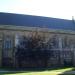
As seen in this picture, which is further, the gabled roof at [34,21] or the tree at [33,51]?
the gabled roof at [34,21]

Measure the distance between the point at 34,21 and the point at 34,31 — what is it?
5.38m

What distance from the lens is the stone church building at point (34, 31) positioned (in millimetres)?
35969

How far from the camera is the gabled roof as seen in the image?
128ft

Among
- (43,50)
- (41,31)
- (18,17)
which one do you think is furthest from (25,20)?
(43,50)

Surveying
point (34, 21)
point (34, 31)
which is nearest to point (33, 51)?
point (34, 31)

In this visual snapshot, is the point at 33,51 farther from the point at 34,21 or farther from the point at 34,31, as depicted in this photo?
the point at 34,21

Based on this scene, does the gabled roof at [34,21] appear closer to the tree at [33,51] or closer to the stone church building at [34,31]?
the stone church building at [34,31]

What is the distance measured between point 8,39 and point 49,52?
5.38m

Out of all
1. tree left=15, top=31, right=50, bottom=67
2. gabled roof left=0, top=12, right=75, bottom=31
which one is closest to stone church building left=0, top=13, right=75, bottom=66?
gabled roof left=0, top=12, right=75, bottom=31

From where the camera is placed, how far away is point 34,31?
36531 mm

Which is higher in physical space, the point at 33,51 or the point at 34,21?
the point at 34,21

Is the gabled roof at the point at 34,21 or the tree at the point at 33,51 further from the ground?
the gabled roof at the point at 34,21

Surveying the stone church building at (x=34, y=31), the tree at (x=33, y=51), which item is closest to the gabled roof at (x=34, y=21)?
the stone church building at (x=34, y=31)


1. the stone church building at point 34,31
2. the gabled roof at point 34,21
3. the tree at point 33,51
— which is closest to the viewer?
the tree at point 33,51
